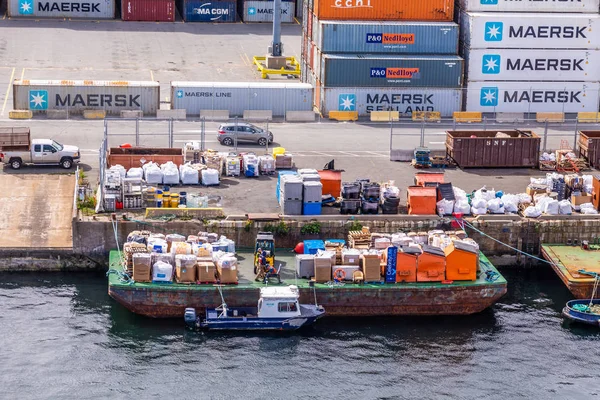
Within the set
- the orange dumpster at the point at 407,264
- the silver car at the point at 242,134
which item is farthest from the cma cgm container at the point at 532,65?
the orange dumpster at the point at 407,264

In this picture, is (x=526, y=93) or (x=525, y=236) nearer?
(x=525, y=236)

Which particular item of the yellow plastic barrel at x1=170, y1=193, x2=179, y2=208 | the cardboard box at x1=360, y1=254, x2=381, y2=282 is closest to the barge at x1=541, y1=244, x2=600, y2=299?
the cardboard box at x1=360, y1=254, x2=381, y2=282

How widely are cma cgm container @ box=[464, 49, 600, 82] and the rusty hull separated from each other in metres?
35.2

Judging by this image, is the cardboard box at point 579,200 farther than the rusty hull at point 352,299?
Yes

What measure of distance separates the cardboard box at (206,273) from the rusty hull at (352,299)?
0.62 meters

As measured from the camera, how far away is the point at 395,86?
9325cm

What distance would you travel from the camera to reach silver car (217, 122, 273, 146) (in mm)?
83125

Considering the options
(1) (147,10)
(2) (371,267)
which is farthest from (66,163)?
(1) (147,10)

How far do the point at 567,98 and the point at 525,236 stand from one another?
30741mm

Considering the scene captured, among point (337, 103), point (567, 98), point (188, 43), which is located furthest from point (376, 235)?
point (188, 43)

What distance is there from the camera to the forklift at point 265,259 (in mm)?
60719

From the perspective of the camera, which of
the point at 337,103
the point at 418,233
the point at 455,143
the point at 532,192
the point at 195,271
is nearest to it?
the point at 195,271

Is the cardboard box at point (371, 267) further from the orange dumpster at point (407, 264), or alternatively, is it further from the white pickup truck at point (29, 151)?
the white pickup truck at point (29, 151)

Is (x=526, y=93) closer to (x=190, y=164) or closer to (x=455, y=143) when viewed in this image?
(x=455, y=143)
